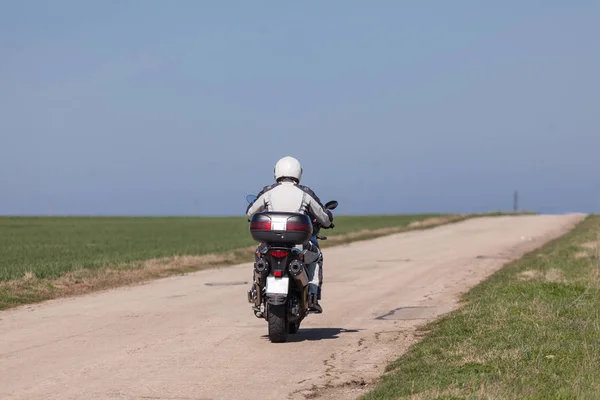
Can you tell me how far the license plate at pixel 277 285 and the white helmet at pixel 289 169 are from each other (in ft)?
5.04

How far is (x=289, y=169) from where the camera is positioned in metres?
13.1

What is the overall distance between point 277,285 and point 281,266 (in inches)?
9.8

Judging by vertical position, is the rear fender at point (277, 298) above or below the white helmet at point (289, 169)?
below

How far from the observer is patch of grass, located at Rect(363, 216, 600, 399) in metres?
8.89

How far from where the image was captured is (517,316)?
46.6ft

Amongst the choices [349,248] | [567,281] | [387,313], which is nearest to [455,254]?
[349,248]

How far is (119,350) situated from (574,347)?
17.5 feet

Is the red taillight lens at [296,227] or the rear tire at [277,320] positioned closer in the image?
the red taillight lens at [296,227]

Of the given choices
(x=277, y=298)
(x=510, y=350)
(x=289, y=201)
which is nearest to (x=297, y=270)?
(x=277, y=298)

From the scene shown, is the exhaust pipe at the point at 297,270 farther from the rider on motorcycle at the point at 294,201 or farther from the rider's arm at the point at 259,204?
the rider's arm at the point at 259,204

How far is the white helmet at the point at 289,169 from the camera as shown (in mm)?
13078

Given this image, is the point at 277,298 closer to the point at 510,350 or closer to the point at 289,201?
the point at 289,201

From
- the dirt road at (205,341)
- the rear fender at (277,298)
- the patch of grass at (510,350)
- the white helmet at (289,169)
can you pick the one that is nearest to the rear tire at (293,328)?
the dirt road at (205,341)

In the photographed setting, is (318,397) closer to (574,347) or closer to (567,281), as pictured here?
(574,347)
